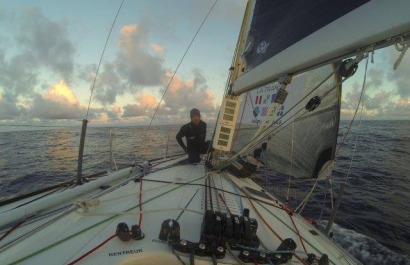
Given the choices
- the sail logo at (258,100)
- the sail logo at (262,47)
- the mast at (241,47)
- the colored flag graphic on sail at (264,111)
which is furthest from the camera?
the sail logo at (258,100)

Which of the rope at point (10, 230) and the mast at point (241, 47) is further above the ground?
the mast at point (241, 47)

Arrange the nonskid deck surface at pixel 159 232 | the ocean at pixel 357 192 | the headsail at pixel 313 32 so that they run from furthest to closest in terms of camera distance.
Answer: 1. the ocean at pixel 357 192
2. the nonskid deck surface at pixel 159 232
3. the headsail at pixel 313 32

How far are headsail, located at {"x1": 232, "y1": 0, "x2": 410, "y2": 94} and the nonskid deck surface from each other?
1445 millimetres

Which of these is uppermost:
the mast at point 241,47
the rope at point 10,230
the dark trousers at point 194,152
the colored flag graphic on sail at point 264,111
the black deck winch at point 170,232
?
the mast at point 241,47

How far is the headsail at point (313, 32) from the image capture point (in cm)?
160

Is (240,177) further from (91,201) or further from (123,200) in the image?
(91,201)

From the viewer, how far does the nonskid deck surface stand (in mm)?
2041

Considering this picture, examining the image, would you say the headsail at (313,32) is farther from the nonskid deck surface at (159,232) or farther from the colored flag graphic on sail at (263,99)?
the colored flag graphic on sail at (263,99)

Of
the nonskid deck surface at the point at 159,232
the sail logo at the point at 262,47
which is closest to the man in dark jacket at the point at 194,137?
the nonskid deck surface at the point at 159,232

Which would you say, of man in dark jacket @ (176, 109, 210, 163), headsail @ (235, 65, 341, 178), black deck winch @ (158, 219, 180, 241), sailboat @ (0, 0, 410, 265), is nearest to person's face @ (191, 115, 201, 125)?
man in dark jacket @ (176, 109, 210, 163)

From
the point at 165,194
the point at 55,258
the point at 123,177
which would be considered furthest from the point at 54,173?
the point at 55,258

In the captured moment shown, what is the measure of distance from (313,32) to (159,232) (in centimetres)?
220

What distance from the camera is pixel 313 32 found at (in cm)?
241

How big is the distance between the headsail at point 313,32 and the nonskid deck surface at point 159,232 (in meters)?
1.44
